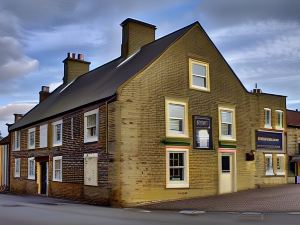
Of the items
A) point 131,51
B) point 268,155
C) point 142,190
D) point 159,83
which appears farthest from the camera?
point 268,155

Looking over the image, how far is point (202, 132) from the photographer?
2492 centimetres

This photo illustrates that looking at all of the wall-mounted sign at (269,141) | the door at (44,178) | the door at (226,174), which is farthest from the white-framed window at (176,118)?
the door at (44,178)

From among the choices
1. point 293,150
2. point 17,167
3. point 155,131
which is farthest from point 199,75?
point 17,167

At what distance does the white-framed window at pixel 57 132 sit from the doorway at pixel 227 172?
1060 cm

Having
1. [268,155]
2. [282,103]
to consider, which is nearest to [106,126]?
[268,155]

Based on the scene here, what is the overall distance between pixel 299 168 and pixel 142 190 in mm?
19498

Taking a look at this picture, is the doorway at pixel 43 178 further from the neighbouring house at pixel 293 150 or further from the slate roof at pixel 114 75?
the neighbouring house at pixel 293 150

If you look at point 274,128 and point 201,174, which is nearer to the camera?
point 201,174

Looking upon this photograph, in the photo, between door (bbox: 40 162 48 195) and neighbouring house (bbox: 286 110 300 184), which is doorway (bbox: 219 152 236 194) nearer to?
neighbouring house (bbox: 286 110 300 184)

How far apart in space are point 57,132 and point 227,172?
11.6 m

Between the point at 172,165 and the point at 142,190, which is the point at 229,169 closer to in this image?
the point at 172,165

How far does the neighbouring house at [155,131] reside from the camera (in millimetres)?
21859

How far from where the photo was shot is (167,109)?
76.8ft

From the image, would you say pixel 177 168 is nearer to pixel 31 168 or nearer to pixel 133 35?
pixel 133 35
